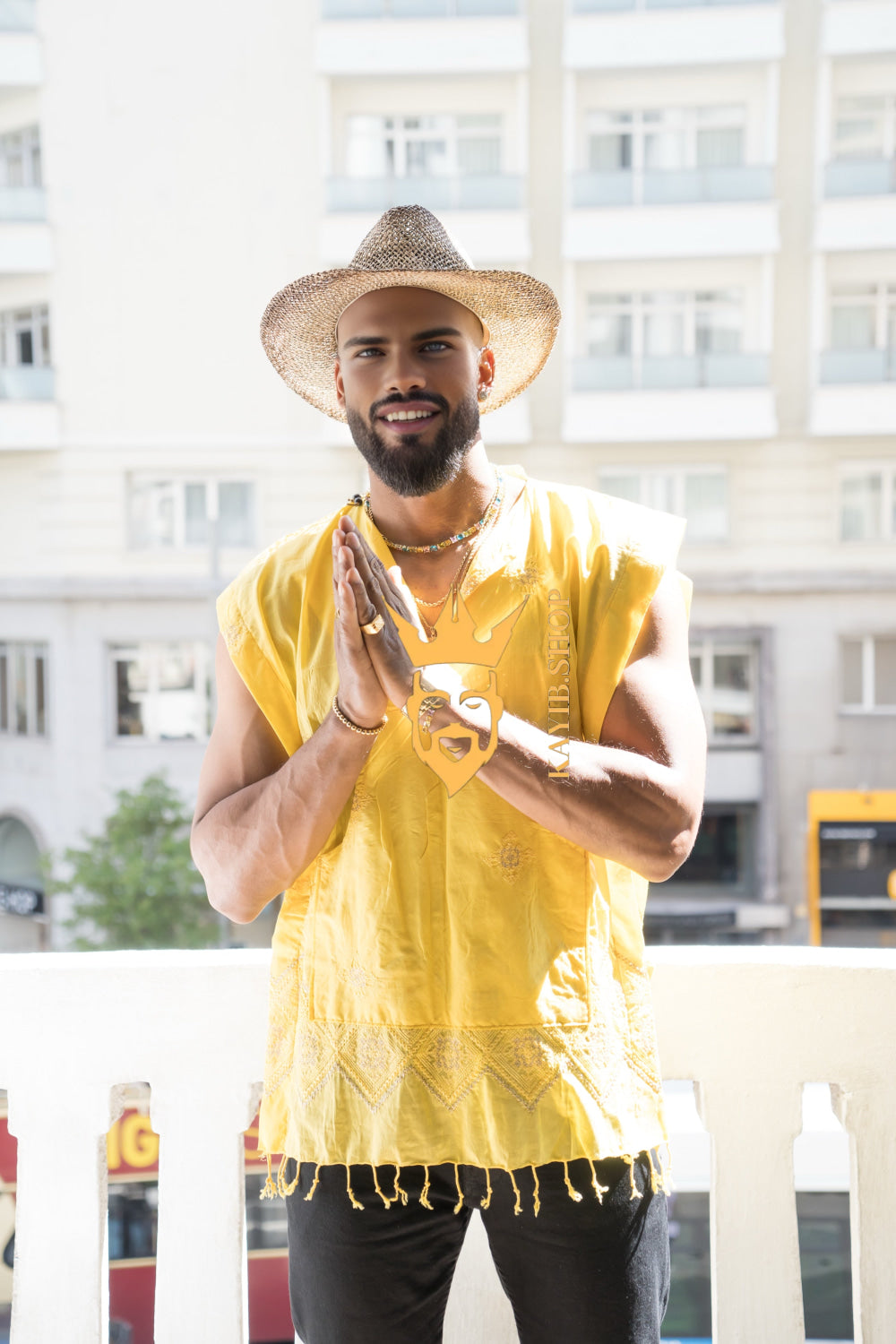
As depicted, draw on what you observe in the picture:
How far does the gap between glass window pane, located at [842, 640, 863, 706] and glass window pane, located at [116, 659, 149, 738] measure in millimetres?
4137

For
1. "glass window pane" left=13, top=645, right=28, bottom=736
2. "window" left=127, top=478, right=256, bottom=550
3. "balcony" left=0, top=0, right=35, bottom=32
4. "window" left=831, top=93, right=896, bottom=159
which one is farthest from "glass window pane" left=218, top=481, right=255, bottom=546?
"window" left=831, top=93, right=896, bottom=159

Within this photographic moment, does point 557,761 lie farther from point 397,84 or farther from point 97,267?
point 97,267

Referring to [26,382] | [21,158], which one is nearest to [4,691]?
[26,382]

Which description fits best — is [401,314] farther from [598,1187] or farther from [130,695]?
[130,695]

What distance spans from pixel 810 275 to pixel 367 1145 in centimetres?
665

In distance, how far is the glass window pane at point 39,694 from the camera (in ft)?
24.8

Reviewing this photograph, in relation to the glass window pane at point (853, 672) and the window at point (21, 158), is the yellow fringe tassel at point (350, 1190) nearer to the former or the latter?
the glass window pane at point (853, 672)

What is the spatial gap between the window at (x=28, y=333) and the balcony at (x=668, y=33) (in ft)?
10.9

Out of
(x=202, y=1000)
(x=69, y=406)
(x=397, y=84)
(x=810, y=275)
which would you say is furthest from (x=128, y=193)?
(x=202, y=1000)

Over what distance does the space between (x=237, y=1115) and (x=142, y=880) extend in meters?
5.75

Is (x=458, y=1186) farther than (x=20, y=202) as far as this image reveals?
Answer: No

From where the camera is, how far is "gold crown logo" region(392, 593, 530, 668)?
69 cm

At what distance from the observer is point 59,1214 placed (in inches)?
40.3

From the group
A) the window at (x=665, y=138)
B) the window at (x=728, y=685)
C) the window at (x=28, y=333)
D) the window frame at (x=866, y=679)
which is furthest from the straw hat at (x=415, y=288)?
the window at (x=28, y=333)
